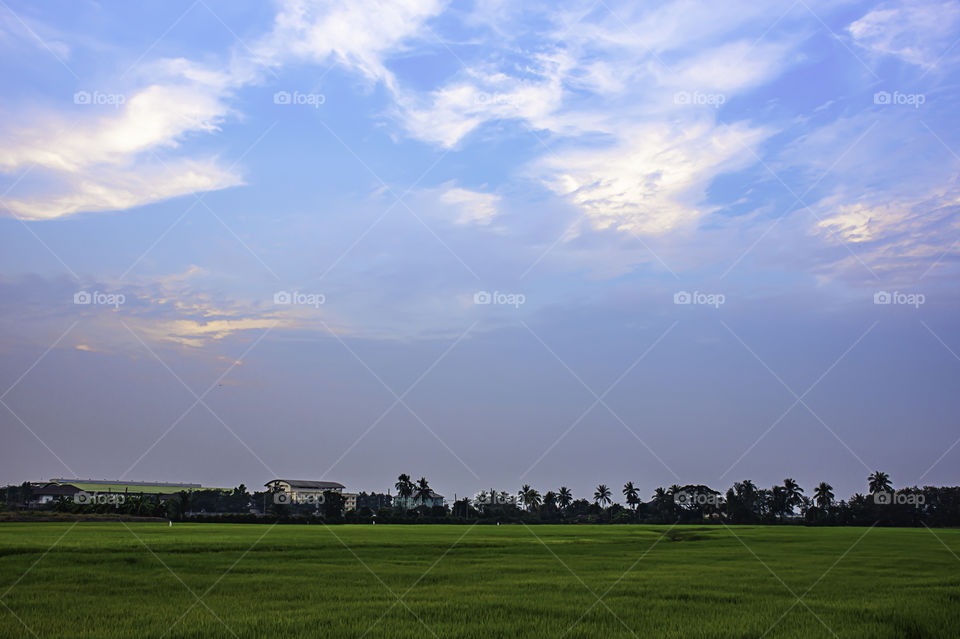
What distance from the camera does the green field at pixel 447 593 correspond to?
14.2 m

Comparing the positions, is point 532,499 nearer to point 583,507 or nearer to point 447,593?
point 583,507

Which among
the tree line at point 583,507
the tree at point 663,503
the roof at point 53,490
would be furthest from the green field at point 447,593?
the roof at point 53,490

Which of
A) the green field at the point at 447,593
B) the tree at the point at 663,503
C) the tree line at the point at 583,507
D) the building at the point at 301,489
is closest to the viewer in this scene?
the green field at the point at 447,593

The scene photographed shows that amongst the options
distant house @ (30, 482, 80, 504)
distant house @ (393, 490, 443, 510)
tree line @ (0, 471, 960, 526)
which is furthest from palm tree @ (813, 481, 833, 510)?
distant house @ (30, 482, 80, 504)

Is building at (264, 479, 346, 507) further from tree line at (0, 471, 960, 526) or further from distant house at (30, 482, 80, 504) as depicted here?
distant house at (30, 482, 80, 504)

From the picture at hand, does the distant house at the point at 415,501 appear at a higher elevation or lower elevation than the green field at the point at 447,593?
lower

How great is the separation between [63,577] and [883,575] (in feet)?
92.5

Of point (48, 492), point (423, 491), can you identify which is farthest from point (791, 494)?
point (48, 492)

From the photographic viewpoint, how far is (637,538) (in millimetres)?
45906

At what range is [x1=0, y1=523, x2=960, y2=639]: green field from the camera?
14172 mm

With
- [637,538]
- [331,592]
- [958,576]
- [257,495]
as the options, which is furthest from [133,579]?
[257,495]

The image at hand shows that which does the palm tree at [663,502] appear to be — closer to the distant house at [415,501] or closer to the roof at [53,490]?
the distant house at [415,501]

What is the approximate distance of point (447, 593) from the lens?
1866 cm

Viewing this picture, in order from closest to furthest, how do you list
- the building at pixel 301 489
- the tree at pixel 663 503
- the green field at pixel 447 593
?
1. the green field at pixel 447 593
2. the tree at pixel 663 503
3. the building at pixel 301 489
